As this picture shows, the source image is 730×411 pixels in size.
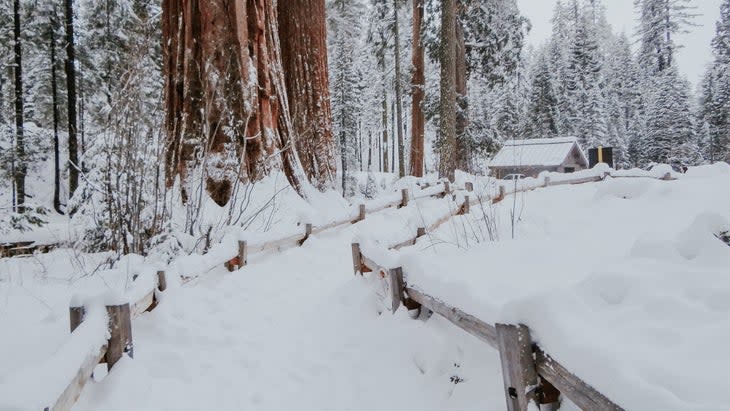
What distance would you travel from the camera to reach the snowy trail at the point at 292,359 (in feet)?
8.97

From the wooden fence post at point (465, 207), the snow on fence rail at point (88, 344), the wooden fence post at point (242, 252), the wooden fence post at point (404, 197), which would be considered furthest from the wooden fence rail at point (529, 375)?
the wooden fence post at point (404, 197)

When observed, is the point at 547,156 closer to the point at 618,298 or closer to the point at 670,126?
the point at 670,126

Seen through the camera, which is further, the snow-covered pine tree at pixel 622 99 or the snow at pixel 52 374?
the snow-covered pine tree at pixel 622 99

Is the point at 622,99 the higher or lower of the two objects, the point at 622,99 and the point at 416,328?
the higher

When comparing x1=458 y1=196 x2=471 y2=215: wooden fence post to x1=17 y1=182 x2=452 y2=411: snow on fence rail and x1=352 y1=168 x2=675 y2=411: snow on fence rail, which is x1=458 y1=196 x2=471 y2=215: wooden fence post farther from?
x1=352 y1=168 x2=675 y2=411: snow on fence rail

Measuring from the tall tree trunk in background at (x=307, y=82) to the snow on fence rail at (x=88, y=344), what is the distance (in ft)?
15.5

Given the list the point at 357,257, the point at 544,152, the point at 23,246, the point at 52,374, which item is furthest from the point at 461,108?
the point at 544,152

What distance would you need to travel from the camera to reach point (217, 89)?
21.3ft

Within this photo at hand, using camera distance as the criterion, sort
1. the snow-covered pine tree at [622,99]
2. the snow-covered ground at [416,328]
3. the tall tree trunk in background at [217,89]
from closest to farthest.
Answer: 1. the snow-covered ground at [416,328]
2. the tall tree trunk in background at [217,89]
3. the snow-covered pine tree at [622,99]

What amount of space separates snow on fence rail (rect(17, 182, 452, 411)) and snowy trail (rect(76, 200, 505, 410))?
138mm

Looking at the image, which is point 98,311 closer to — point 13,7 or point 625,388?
point 625,388

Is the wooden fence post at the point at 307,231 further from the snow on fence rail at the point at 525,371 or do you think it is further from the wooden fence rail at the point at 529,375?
the wooden fence rail at the point at 529,375

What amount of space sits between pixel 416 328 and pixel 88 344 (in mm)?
2109

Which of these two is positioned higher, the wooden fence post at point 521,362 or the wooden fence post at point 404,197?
the wooden fence post at point 404,197
